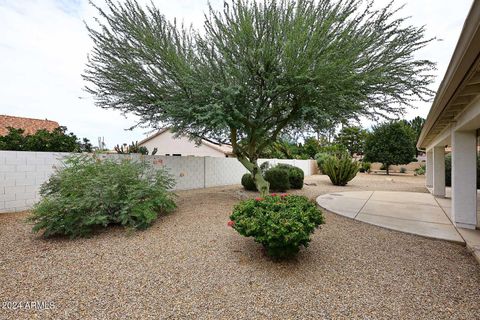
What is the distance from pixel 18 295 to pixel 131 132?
6588 millimetres

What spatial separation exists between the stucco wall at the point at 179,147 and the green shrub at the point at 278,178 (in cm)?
1033

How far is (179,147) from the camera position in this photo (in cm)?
2159

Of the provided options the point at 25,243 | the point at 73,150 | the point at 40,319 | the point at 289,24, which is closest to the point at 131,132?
the point at 73,150

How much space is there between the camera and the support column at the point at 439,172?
837cm

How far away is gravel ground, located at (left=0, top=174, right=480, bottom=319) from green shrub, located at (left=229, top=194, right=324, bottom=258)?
329 millimetres

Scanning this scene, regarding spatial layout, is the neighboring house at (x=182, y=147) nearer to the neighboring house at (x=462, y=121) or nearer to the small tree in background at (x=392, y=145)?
the small tree in background at (x=392, y=145)

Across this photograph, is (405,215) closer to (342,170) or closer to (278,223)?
(278,223)

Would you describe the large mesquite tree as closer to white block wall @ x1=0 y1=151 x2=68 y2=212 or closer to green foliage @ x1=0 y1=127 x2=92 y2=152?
green foliage @ x1=0 y1=127 x2=92 y2=152

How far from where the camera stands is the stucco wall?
67.5ft

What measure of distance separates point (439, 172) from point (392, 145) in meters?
11.8

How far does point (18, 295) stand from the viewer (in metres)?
2.40

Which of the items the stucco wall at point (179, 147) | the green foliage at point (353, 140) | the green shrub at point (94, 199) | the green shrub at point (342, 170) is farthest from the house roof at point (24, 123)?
the green foliage at point (353, 140)

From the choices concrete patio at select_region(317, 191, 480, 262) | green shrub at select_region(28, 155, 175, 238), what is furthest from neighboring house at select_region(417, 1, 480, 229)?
green shrub at select_region(28, 155, 175, 238)

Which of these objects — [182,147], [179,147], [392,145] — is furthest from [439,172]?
[179,147]
